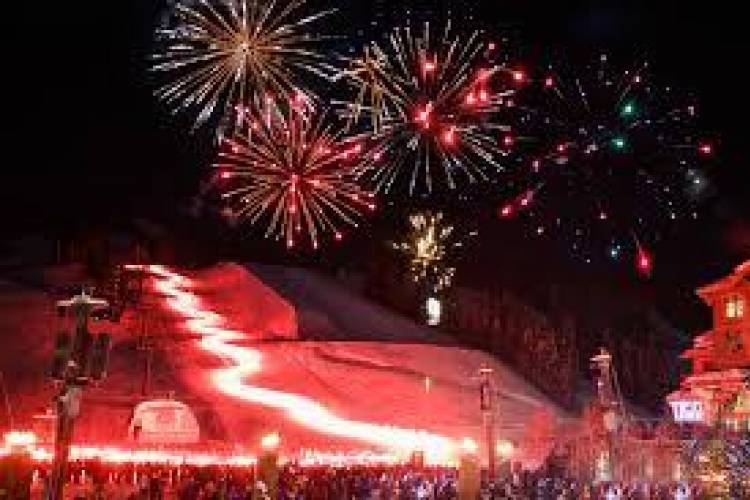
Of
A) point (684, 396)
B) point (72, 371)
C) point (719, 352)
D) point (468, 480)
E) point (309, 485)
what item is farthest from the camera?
point (684, 396)

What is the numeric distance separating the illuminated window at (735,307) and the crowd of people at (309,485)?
23595 millimetres

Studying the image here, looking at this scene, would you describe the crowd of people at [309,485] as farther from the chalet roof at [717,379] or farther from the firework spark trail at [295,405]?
the chalet roof at [717,379]

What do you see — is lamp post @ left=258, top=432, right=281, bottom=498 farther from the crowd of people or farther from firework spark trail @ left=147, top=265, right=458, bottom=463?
firework spark trail @ left=147, top=265, right=458, bottom=463

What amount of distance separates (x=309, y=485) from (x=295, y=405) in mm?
17425

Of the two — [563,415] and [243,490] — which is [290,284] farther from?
[243,490]

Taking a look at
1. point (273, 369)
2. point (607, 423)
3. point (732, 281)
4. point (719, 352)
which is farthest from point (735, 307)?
point (273, 369)

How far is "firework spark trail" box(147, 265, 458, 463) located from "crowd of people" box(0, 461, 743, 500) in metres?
11.6

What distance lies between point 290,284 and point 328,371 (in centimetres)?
1221

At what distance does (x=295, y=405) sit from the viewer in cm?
4253

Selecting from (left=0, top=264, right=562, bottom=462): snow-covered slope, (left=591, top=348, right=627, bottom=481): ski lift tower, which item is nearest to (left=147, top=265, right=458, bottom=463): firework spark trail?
(left=0, top=264, right=562, bottom=462): snow-covered slope

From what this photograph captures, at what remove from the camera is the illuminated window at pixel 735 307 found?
48.4 meters

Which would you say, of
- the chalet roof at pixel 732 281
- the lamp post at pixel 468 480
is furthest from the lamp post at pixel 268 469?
the chalet roof at pixel 732 281

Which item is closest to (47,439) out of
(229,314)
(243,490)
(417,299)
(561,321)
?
(243,490)

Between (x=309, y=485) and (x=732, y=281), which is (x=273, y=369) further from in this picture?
(x=309, y=485)
